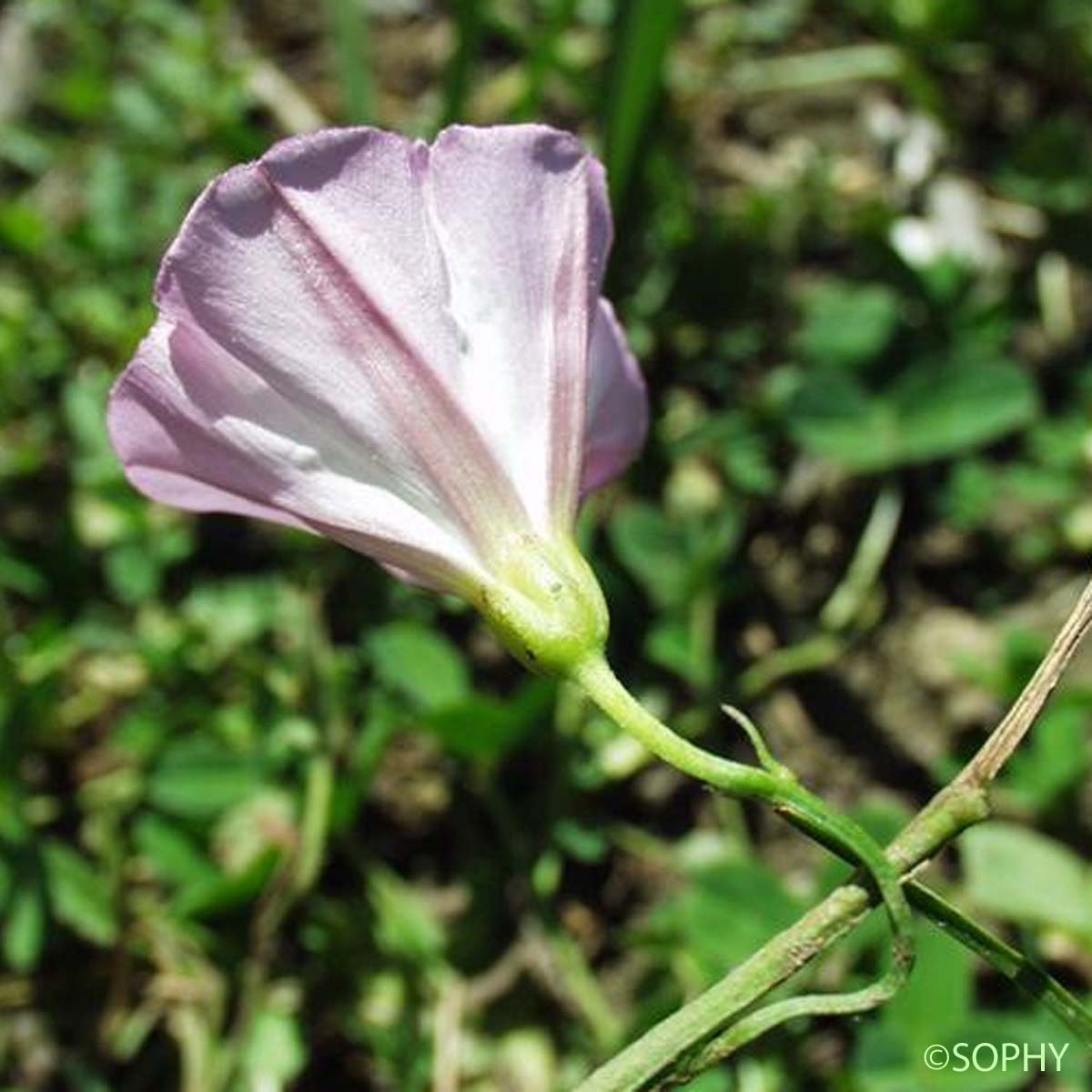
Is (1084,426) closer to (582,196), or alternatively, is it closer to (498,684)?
(498,684)

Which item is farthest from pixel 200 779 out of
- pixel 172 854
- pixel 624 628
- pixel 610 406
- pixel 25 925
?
pixel 610 406

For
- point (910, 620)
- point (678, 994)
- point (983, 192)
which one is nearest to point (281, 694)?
point (678, 994)

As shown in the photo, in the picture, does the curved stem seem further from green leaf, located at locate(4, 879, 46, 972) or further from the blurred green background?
green leaf, located at locate(4, 879, 46, 972)

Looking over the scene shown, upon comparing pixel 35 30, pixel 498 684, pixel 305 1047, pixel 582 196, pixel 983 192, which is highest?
pixel 582 196

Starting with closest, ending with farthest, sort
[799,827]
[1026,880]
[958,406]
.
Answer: [799,827] < [1026,880] < [958,406]

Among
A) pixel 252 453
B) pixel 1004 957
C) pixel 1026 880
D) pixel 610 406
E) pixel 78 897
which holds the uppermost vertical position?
pixel 252 453

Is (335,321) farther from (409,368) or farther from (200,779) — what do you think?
(200,779)

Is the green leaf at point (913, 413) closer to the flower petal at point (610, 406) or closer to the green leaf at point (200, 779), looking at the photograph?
the flower petal at point (610, 406)
